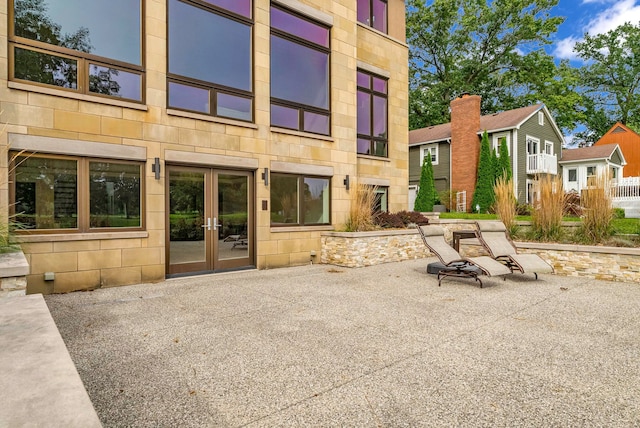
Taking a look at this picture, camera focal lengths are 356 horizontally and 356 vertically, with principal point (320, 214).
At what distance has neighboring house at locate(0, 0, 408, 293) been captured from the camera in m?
5.84

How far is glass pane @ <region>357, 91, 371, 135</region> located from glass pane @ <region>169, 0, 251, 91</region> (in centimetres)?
403

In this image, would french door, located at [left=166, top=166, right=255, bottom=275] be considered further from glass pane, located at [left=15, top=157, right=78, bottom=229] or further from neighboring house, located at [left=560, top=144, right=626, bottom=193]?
neighboring house, located at [left=560, top=144, right=626, bottom=193]

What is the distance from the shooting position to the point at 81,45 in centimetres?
629

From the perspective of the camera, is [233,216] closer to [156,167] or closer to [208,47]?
[156,167]

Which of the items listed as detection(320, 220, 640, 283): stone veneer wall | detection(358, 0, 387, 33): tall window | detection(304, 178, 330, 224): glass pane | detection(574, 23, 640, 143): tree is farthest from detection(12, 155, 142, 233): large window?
detection(574, 23, 640, 143): tree

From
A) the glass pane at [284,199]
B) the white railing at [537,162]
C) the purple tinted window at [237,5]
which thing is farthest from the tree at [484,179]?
the purple tinted window at [237,5]

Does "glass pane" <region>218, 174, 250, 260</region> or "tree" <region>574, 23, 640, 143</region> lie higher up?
"tree" <region>574, 23, 640, 143</region>

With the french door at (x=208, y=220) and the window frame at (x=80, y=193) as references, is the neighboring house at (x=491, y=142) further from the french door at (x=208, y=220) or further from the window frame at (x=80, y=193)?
the window frame at (x=80, y=193)

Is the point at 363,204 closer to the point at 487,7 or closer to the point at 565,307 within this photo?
the point at 565,307

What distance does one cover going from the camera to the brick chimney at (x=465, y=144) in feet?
68.8

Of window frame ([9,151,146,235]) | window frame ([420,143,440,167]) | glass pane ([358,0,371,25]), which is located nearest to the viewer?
window frame ([9,151,146,235])

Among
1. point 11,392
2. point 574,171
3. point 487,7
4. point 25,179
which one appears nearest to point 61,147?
point 25,179

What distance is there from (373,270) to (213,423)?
6230mm

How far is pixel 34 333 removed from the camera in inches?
94.2
